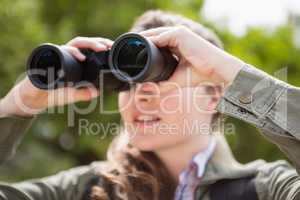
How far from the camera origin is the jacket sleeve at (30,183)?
66.3 inches

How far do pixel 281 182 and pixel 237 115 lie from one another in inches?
11.1

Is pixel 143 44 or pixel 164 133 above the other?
pixel 143 44

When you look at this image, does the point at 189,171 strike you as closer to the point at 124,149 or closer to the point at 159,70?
the point at 124,149

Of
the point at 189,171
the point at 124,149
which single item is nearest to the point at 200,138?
the point at 189,171

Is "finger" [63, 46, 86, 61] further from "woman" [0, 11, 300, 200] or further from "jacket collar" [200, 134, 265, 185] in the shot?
"jacket collar" [200, 134, 265, 185]

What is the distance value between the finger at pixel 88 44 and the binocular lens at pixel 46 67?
64 mm

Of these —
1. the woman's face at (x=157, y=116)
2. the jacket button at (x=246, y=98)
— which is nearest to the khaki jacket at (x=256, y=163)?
the jacket button at (x=246, y=98)

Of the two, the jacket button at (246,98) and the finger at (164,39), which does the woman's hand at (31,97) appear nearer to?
the finger at (164,39)

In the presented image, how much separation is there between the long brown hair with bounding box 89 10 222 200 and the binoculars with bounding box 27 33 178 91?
0.87 feet

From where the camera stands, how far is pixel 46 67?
62.4 inches

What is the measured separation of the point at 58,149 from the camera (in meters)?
4.27

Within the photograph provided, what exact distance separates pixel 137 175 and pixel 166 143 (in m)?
0.13

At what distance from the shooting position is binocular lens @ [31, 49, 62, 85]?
157 centimetres

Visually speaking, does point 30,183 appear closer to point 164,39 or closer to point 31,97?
point 31,97
